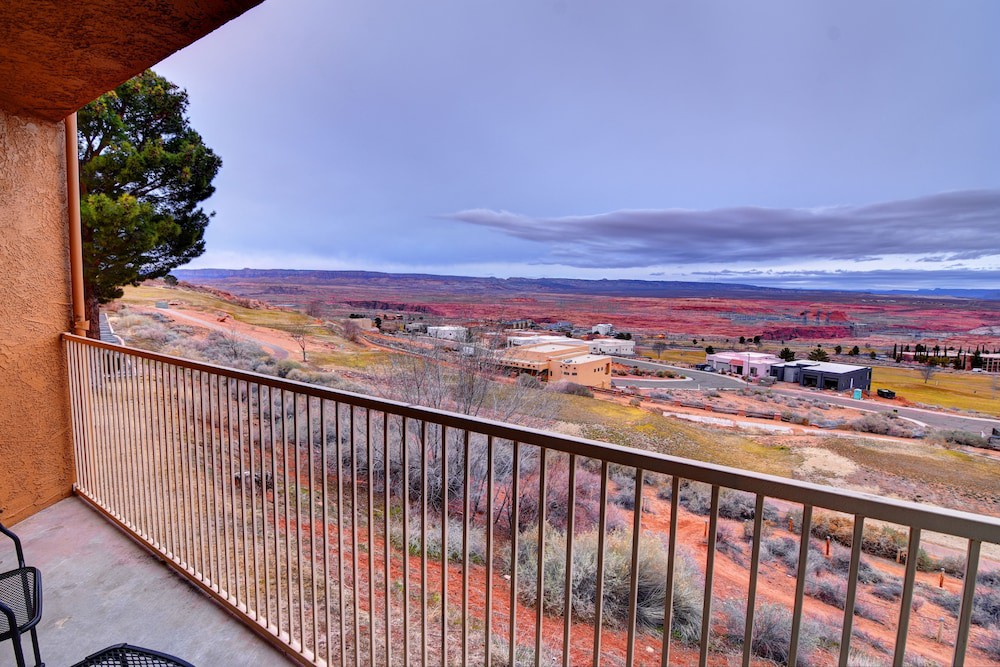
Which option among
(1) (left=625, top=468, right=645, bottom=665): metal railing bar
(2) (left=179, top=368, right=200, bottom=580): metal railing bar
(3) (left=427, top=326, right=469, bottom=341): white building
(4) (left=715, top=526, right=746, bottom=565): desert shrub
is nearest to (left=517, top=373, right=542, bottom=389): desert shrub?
(3) (left=427, top=326, right=469, bottom=341): white building

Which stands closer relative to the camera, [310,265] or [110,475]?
[110,475]

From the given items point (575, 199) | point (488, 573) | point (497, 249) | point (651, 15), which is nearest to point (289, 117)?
point (497, 249)

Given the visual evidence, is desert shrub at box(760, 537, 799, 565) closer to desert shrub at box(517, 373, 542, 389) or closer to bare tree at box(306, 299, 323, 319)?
desert shrub at box(517, 373, 542, 389)

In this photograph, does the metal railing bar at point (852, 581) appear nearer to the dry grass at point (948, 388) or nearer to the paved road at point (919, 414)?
the dry grass at point (948, 388)

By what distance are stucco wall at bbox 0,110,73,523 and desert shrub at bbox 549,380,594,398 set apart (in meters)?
4.84

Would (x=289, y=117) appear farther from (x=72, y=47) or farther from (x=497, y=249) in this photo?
Answer: (x=72, y=47)

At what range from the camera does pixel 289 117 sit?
10406 mm

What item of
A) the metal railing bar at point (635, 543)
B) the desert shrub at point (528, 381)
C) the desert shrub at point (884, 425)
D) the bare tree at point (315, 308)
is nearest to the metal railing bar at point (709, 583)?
the metal railing bar at point (635, 543)

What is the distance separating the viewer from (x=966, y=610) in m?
0.76

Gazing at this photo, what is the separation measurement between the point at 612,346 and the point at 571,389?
873 mm

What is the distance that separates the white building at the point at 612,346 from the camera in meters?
5.68

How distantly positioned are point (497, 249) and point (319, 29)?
603 cm

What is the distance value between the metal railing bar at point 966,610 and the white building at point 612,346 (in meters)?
4.92

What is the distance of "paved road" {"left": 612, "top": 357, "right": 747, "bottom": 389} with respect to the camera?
506 cm
